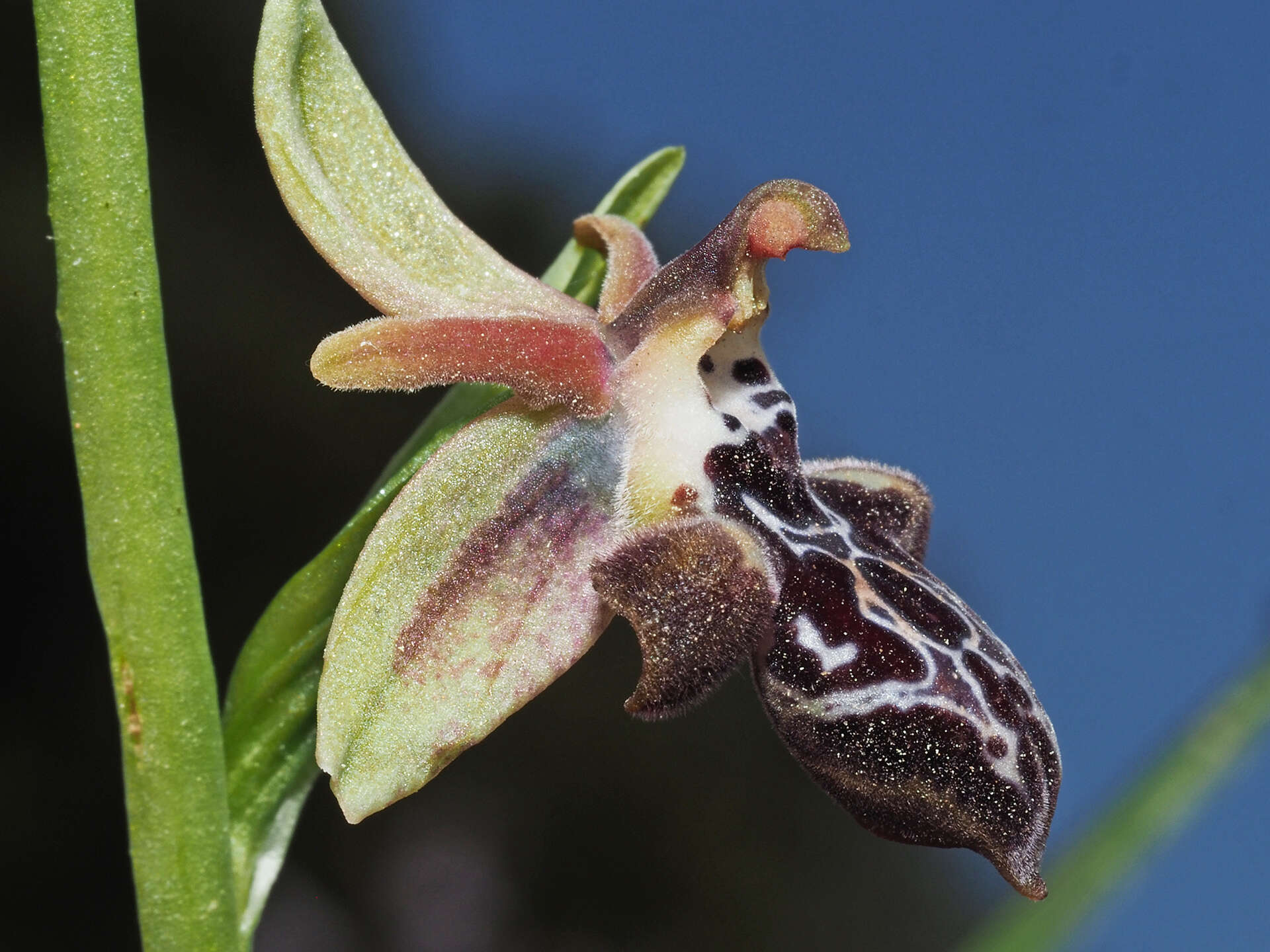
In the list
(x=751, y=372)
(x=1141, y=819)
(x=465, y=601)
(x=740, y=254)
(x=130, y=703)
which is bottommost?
(x=1141, y=819)

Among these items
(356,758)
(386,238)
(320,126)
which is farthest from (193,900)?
(320,126)

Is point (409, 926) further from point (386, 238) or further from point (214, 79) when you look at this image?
point (386, 238)

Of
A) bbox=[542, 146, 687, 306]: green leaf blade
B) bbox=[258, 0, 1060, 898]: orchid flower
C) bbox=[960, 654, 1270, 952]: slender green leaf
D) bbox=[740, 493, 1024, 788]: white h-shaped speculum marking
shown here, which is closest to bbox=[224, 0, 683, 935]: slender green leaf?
bbox=[258, 0, 1060, 898]: orchid flower

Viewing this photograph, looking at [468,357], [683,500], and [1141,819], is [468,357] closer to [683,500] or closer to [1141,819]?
[683,500]

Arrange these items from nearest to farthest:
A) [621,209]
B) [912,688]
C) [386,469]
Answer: [912,688] → [386,469] → [621,209]

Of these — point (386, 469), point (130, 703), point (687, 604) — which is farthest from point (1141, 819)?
point (130, 703)
